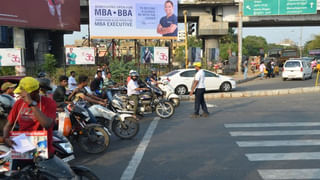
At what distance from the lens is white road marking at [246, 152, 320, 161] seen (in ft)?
19.4

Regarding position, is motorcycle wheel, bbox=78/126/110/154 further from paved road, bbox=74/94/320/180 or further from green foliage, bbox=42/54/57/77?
green foliage, bbox=42/54/57/77

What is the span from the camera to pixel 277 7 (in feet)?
93.0

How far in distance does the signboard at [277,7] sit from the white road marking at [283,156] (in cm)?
2386

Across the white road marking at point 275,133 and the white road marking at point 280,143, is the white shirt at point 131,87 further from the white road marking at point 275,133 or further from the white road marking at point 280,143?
the white road marking at point 280,143

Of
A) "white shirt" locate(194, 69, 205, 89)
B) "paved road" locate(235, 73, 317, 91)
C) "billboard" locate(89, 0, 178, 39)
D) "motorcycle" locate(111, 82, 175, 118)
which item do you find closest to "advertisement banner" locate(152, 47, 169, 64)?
"paved road" locate(235, 73, 317, 91)

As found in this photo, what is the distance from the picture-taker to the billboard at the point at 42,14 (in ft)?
78.1

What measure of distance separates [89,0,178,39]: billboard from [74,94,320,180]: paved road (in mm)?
16412

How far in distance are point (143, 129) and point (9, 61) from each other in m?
9.60

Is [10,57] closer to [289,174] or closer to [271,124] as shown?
[271,124]

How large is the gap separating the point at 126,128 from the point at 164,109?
295cm

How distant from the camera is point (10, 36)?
104 feet

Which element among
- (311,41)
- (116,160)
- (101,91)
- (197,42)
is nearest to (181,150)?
(116,160)

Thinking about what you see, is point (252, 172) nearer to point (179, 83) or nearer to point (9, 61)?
point (179, 83)

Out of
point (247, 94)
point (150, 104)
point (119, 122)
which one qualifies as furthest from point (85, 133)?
point (247, 94)
